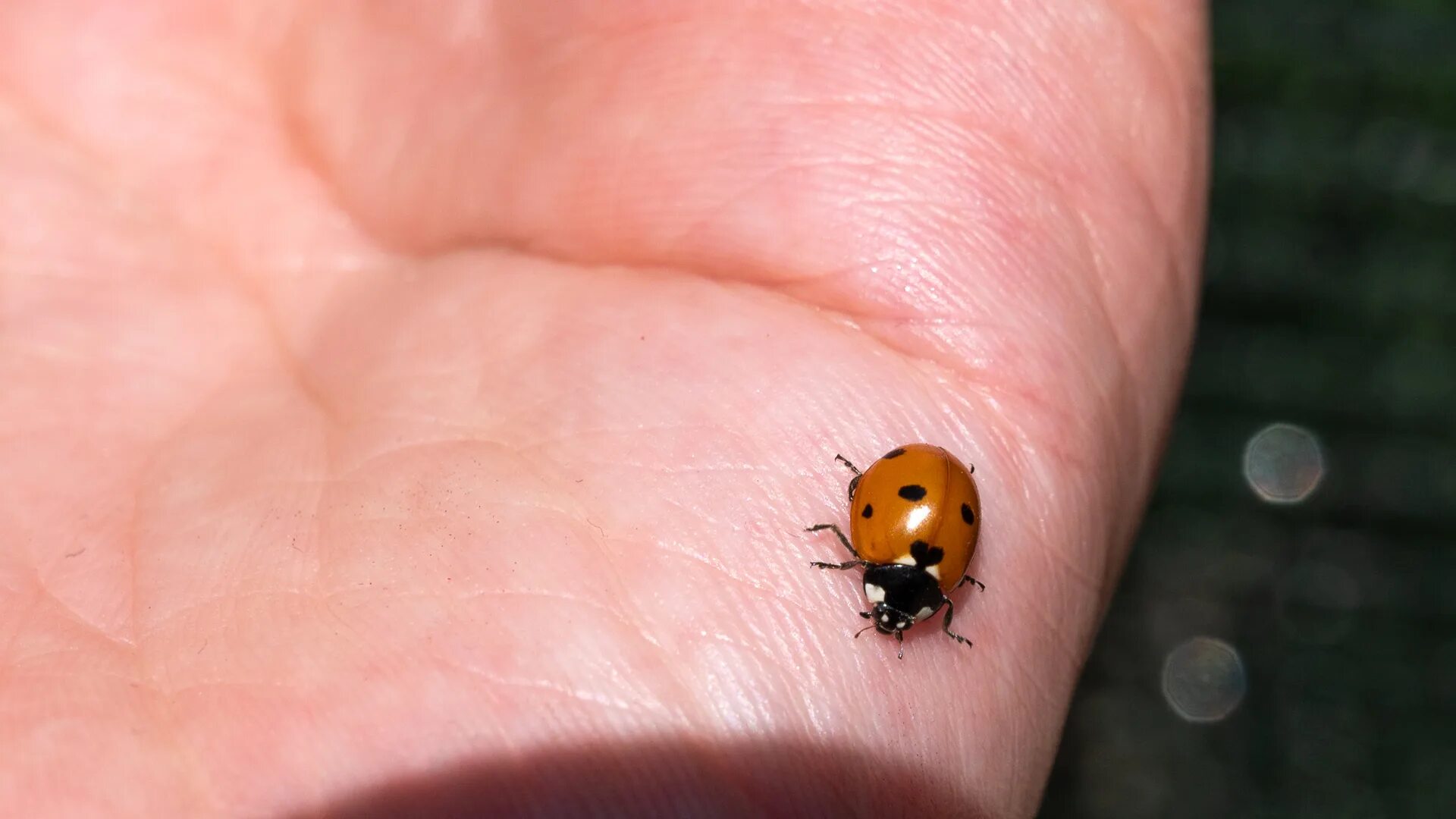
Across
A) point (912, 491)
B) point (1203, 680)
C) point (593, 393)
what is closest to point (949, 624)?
point (912, 491)

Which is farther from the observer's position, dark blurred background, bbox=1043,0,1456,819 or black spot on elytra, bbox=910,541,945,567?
dark blurred background, bbox=1043,0,1456,819

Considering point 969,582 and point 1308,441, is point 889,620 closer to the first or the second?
point 969,582

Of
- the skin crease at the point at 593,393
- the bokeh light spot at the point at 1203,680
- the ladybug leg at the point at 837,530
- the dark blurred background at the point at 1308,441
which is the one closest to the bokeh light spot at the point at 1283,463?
the dark blurred background at the point at 1308,441

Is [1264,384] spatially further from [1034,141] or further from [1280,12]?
[1034,141]

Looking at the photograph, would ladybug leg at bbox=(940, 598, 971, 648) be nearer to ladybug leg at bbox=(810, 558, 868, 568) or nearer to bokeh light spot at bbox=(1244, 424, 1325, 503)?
ladybug leg at bbox=(810, 558, 868, 568)

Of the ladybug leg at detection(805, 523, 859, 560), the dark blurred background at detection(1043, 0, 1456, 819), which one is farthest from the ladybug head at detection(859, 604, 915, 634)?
the dark blurred background at detection(1043, 0, 1456, 819)

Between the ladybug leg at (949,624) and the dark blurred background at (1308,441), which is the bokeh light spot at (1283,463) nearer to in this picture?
the dark blurred background at (1308,441)
